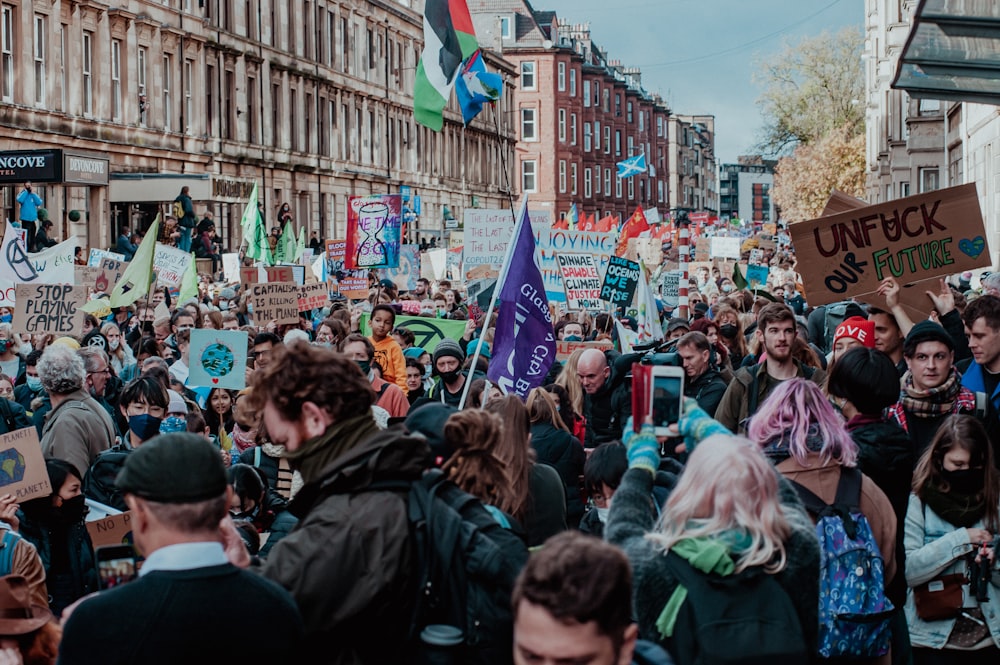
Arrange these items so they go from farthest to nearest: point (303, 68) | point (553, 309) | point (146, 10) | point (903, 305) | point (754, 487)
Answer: point (303, 68), point (146, 10), point (553, 309), point (903, 305), point (754, 487)

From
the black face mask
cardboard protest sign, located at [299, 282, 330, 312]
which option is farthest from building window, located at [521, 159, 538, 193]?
the black face mask

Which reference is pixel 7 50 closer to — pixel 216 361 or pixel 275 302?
pixel 275 302

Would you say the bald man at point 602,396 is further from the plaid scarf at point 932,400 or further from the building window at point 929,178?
the building window at point 929,178

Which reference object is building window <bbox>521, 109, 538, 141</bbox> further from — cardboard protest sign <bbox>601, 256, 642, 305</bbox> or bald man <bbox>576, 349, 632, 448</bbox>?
bald man <bbox>576, 349, 632, 448</bbox>

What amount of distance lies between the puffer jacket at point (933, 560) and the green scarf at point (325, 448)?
8.29 feet

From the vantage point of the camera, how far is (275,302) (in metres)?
14.8

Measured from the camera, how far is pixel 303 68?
177 feet

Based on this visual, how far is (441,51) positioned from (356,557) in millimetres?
11644

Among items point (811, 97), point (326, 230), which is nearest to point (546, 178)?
point (811, 97)

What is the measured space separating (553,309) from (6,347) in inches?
327

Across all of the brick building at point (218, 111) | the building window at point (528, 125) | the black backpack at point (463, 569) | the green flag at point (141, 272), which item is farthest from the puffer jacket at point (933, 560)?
the building window at point (528, 125)

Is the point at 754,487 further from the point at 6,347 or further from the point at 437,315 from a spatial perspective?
the point at 437,315

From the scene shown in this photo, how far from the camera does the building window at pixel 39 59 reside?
33.7m

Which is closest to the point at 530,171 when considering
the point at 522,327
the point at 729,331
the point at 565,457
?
the point at 729,331
